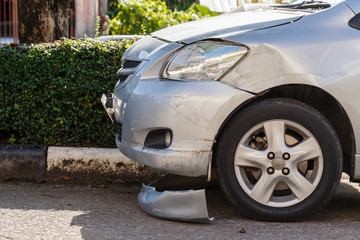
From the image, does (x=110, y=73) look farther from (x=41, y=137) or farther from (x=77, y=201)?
Result: (x=77, y=201)

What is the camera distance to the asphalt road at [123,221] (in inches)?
142

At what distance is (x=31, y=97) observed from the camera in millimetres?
5312

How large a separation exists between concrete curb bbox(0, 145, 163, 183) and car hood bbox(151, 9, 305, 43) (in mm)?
1173

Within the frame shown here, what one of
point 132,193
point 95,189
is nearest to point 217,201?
point 132,193

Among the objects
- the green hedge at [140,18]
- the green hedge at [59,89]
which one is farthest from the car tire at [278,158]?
the green hedge at [140,18]

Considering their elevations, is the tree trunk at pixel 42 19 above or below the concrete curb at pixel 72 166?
above

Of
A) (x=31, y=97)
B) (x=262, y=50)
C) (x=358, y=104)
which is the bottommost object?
(x=31, y=97)

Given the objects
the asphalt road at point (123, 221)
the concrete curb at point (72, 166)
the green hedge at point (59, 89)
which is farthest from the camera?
the green hedge at point (59, 89)

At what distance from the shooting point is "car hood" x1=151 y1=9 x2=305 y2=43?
393 centimetres

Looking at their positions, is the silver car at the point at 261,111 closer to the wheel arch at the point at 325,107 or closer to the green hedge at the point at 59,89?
the wheel arch at the point at 325,107

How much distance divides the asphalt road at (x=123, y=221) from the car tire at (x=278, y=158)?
133 millimetres

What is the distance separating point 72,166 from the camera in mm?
5109

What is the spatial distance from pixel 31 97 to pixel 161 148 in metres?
1.87

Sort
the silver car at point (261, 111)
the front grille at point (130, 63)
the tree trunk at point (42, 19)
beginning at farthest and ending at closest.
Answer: the tree trunk at point (42, 19)
the front grille at point (130, 63)
the silver car at point (261, 111)
